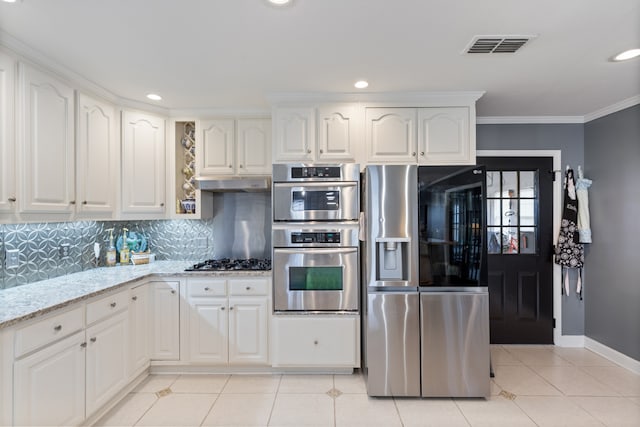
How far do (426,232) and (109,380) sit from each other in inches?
96.8

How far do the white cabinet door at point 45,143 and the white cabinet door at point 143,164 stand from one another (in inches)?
22.1

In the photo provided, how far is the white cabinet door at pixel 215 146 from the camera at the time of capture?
325 cm

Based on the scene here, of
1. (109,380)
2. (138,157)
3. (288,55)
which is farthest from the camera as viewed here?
(138,157)

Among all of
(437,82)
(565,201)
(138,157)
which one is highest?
Result: (437,82)

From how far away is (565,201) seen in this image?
137 inches

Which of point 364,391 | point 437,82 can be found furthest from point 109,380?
point 437,82

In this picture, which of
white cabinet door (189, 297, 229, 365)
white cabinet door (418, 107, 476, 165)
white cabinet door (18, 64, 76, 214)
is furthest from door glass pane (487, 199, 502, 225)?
white cabinet door (18, 64, 76, 214)

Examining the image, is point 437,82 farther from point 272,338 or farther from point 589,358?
point 589,358

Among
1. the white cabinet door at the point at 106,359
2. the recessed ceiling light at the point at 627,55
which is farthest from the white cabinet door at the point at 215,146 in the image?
the recessed ceiling light at the point at 627,55

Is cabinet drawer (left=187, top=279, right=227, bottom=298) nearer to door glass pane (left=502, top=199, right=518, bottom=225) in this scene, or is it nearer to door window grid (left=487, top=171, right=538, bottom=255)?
door window grid (left=487, top=171, right=538, bottom=255)

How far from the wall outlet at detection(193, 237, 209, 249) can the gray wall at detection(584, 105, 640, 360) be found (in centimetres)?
391

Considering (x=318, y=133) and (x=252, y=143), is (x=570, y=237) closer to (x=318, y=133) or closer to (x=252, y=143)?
(x=318, y=133)

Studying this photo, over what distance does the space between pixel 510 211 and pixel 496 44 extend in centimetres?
207

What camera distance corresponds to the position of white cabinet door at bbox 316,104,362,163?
288 centimetres
